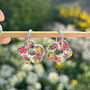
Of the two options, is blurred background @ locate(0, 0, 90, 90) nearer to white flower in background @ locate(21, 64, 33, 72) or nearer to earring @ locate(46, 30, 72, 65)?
white flower in background @ locate(21, 64, 33, 72)

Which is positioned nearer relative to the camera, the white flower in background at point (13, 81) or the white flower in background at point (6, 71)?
the white flower in background at point (13, 81)

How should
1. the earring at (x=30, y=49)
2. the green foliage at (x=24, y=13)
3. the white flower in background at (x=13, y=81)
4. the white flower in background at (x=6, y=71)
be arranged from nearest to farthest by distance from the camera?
the earring at (x=30, y=49) → the white flower in background at (x=13, y=81) → the white flower in background at (x=6, y=71) → the green foliage at (x=24, y=13)

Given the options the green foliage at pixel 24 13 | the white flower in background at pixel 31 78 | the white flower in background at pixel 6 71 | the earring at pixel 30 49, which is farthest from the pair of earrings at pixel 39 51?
the green foliage at pixel 24 13

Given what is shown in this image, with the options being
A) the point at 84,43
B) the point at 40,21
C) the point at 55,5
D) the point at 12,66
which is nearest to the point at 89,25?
the point at 84,43

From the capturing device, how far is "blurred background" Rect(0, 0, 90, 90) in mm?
2514

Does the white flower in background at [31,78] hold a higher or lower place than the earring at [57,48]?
lower

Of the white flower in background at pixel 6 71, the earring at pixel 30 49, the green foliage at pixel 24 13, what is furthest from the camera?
the green foliage at pixel 24 13

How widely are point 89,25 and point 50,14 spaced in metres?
1.07

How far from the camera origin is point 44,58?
3012 mm

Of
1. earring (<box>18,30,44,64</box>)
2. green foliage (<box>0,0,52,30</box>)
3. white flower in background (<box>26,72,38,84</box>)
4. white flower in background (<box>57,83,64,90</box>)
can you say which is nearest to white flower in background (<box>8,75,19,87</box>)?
white flower in background (<box>26,72,38,84</box>)

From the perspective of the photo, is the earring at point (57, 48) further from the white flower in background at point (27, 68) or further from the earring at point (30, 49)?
the white flower in background at point (27, 68)

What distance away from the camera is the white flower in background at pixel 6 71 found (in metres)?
2.51

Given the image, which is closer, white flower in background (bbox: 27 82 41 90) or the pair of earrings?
the pair of earrings

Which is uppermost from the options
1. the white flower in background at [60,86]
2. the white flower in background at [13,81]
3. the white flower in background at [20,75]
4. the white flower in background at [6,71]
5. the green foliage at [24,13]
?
the green foliage at [24,13]
